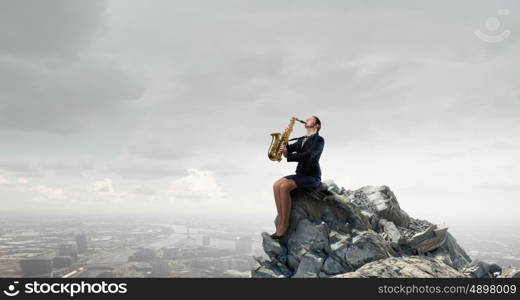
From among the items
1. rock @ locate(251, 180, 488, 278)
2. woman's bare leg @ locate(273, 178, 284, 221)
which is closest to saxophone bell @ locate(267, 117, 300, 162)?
woman's bare leg @ locate(273, 178, 284, 221)

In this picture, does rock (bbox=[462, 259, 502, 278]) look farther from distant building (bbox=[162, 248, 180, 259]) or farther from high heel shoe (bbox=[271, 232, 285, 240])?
distant building (bbox=[162, 248, 180, 259])

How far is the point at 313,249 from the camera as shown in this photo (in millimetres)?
11820

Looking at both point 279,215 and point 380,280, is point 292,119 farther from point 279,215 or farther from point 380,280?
point 380,280

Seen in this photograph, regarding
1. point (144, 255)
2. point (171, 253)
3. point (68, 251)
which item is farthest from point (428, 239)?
point (68, 251)

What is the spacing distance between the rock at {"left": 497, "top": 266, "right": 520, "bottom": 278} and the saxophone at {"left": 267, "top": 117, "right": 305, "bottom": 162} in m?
9.45

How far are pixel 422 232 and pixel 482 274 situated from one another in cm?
244

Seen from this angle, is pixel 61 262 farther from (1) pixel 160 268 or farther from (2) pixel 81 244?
(2) pixel 81 244

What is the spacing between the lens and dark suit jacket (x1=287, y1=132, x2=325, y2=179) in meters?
11.2

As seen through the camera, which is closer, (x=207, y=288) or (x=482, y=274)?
(x=207, y=288)

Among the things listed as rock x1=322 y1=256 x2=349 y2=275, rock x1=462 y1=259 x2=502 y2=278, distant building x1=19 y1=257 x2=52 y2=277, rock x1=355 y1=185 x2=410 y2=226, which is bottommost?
distant building x1=19 y1=257 x2=52 y2=277

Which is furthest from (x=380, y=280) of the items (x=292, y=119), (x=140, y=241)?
(x=140, y=241)

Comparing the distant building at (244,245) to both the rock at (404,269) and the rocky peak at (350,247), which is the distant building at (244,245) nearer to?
the rocky peak at (350,247)

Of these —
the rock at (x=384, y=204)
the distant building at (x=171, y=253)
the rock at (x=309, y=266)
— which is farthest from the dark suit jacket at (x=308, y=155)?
the distant building at (x=171, y=253)

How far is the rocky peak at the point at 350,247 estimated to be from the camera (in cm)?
1120
